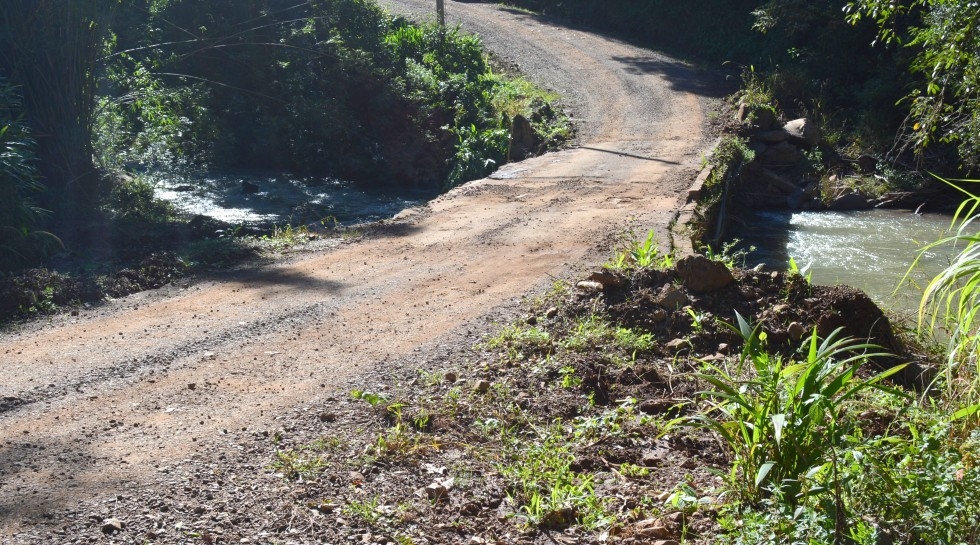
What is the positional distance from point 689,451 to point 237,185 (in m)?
11.3

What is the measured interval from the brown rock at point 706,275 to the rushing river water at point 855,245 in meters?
3.22

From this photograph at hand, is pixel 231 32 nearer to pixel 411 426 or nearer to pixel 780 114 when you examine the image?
pixel 780 114

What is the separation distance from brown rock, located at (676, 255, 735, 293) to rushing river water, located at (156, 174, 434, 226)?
6.48m

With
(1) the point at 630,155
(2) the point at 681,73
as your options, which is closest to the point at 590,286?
(1) the point at 630,155

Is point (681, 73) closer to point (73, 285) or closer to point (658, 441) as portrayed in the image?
point (73, 285)

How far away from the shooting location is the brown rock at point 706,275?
687cm

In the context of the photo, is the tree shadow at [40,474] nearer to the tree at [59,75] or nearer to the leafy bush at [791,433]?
the leafy bush at [791,433]

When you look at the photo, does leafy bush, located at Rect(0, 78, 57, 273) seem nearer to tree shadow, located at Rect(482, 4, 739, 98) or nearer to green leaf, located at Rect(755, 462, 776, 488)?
green leaf, located at Rect(755, 462, 776, 488)

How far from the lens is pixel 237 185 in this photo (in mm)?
14773

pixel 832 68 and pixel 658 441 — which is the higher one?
pixel 832 68

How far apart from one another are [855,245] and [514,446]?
31.3 ft

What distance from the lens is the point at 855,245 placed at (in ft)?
42.7

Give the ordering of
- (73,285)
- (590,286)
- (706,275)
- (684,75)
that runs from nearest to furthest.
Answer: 1. (706,275)
2. (590,286)
3. (73,285)
4. (684,75)

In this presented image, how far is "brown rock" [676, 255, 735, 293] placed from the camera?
6867 millimetres
